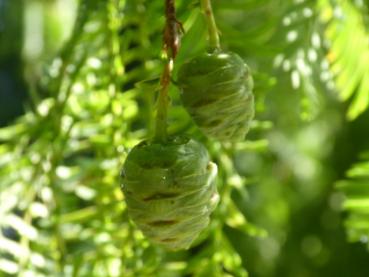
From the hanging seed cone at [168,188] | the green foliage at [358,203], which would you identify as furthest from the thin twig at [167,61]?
the green foliage at [358,203]

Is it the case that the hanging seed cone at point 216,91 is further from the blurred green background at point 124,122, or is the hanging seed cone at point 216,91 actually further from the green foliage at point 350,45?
the green foliage at point 350,45

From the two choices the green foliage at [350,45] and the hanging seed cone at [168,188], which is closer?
the hanging seed cone at [168,188]

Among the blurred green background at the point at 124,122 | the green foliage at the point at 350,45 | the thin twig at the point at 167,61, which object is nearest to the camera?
the thin twig at the point at 167,61

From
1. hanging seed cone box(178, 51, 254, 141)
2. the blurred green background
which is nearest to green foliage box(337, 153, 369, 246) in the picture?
the blurred green background

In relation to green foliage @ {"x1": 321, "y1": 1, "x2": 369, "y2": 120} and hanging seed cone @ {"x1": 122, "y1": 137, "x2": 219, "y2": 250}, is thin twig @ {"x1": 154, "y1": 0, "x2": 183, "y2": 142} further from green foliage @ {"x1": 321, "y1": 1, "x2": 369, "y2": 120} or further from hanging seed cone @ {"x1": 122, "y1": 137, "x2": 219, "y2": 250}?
green foliage @ {"x1": 321, "y1": 1, "x2": 369, "y2": 120}

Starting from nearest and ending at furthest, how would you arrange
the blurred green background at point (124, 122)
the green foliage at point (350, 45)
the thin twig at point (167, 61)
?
the thin twig at point (167, 61) → the blurred green background at point (124, 122) → the green foliage at point (350, 45)
